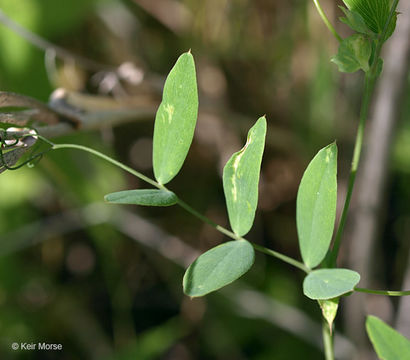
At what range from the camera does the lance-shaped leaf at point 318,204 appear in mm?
449

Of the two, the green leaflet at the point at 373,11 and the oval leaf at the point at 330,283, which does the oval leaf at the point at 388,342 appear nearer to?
the oval leaf at the point at 330,283

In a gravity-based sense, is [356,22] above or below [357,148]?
above

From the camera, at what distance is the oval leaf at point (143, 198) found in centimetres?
42

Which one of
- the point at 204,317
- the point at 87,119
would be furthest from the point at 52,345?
the point at 87,119

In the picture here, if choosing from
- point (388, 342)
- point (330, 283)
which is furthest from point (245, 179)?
point (388, 342)

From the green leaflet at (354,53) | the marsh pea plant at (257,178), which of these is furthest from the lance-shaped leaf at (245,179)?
the green leaflet at (354,53)

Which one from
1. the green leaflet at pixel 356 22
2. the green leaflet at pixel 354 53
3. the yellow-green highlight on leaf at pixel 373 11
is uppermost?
the yellow-green highlight on leaf at pixel 373 11

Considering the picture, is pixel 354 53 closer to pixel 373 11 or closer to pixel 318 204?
pixel 373 11

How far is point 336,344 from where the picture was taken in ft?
3.82

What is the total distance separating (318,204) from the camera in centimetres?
47

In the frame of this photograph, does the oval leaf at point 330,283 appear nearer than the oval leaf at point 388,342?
Yes

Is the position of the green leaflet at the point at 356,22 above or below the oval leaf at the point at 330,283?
above

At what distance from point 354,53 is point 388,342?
0.97 ft

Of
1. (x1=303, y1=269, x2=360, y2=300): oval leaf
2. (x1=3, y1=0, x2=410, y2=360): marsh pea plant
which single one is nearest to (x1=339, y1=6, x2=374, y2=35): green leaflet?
(x1=3, y1=0, x2=410, y2=360): marsh pea plant
